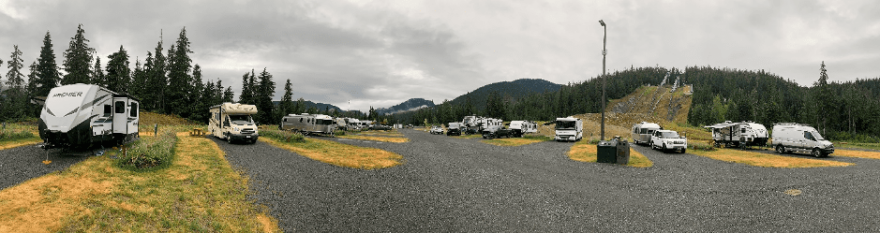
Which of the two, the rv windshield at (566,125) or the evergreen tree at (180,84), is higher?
the evergreen tree at (180,84)

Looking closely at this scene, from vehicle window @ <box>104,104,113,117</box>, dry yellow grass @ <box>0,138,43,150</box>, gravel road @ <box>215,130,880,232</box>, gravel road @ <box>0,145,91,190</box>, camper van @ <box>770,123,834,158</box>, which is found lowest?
gravel road @ <box>215,130,880,232</box>

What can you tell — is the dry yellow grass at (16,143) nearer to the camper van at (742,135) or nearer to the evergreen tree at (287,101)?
the camper van at (742,135)

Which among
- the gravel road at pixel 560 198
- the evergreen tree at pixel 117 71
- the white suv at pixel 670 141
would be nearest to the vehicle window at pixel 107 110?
the gravel road at pixel 560 198

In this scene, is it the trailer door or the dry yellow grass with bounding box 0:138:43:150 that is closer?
the trailer door

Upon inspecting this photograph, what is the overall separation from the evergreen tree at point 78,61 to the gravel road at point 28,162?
42.2m

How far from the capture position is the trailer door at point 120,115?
13969 millimetres

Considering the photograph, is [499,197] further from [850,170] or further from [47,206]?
[850,170]

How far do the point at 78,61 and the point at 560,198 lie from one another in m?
63.9

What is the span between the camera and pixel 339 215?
7.48 m

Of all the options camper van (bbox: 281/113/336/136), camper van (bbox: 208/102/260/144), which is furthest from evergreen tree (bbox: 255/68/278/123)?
camper van (bbox: 208/102/260/144)

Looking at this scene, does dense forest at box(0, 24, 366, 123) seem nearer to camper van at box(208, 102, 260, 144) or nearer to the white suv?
camper van at box(208, 102, 260, 144)

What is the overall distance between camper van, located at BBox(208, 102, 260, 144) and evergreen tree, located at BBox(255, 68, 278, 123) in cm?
3837

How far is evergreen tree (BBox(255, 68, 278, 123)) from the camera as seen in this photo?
59044 millimetres

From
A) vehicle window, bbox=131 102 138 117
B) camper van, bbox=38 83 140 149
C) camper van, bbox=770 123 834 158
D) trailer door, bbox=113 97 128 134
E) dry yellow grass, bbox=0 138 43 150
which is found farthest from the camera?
camper van, bbox=770 123 834 158
